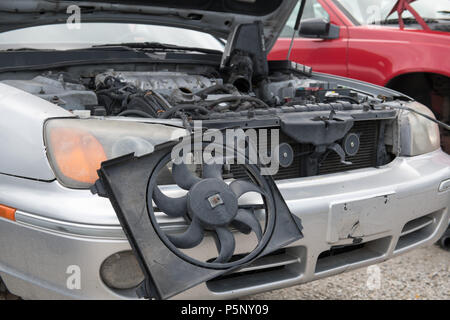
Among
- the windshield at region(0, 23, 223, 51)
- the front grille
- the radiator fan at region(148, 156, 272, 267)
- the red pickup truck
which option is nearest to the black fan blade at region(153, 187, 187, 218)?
the radiator fan at region(148, 156, 272, 267)

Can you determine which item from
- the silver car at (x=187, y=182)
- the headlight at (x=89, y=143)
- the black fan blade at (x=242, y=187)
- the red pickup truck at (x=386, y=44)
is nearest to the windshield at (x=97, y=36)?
the silver car at (x=187, y=182)

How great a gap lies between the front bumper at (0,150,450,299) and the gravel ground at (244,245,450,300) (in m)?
0.40

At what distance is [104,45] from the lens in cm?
283

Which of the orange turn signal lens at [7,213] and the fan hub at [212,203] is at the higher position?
the fan hub at [212,203]

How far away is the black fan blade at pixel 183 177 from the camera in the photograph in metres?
1.49

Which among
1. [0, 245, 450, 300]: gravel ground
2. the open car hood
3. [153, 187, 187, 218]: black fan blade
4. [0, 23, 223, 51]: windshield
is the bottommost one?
[0, 245, 450, 300]: gravel ground

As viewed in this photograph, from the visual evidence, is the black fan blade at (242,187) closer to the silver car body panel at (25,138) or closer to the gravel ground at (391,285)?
the silver car body panel at (25,138)

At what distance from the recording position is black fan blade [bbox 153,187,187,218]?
4.67 feet

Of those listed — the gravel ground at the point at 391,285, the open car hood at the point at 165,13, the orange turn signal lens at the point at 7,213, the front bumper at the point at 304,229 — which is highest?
the open car hood at the point at 165,13

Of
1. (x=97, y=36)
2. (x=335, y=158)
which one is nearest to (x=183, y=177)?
(x=335, y=158)

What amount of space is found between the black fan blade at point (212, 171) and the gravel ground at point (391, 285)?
1048 millimetres

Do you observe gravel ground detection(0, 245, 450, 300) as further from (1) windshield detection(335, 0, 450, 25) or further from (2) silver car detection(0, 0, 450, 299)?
(1) windshield detection(335, 0, 450, 25)

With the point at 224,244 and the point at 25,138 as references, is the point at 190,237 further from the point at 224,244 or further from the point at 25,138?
the point at 25,138
